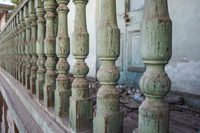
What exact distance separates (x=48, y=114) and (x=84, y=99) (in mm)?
608

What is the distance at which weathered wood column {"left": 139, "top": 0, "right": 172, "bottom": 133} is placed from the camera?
698 mm

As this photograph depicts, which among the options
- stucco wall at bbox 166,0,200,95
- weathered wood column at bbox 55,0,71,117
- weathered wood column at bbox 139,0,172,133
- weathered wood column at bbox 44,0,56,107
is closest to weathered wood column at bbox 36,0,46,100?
weathered wood column at bbox 44,0,56,107

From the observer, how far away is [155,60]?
71 centimetres

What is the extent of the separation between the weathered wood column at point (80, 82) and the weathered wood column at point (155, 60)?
1.65 ft

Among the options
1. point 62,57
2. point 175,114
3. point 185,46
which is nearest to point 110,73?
point 62,57

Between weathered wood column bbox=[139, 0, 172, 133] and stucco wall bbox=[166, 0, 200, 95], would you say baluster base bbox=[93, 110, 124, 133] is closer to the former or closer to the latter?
weathered wood column bbox=[139, 0, 172, 133]

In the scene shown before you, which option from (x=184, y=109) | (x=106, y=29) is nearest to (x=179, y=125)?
(x=184, y=109)

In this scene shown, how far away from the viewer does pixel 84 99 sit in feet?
3.87

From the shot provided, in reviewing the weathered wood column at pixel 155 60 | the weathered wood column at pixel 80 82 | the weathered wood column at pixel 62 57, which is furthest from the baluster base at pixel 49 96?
the weathered wood column at pixel 155 60

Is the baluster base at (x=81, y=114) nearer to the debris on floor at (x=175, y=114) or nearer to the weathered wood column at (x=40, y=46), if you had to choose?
the debris on floor at (x=175, y=114)

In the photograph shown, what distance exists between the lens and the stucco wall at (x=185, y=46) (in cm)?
257

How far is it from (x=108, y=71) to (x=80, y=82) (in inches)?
13.5

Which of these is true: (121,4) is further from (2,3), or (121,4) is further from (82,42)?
(2,3)

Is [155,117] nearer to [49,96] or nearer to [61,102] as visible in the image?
[61,102]
